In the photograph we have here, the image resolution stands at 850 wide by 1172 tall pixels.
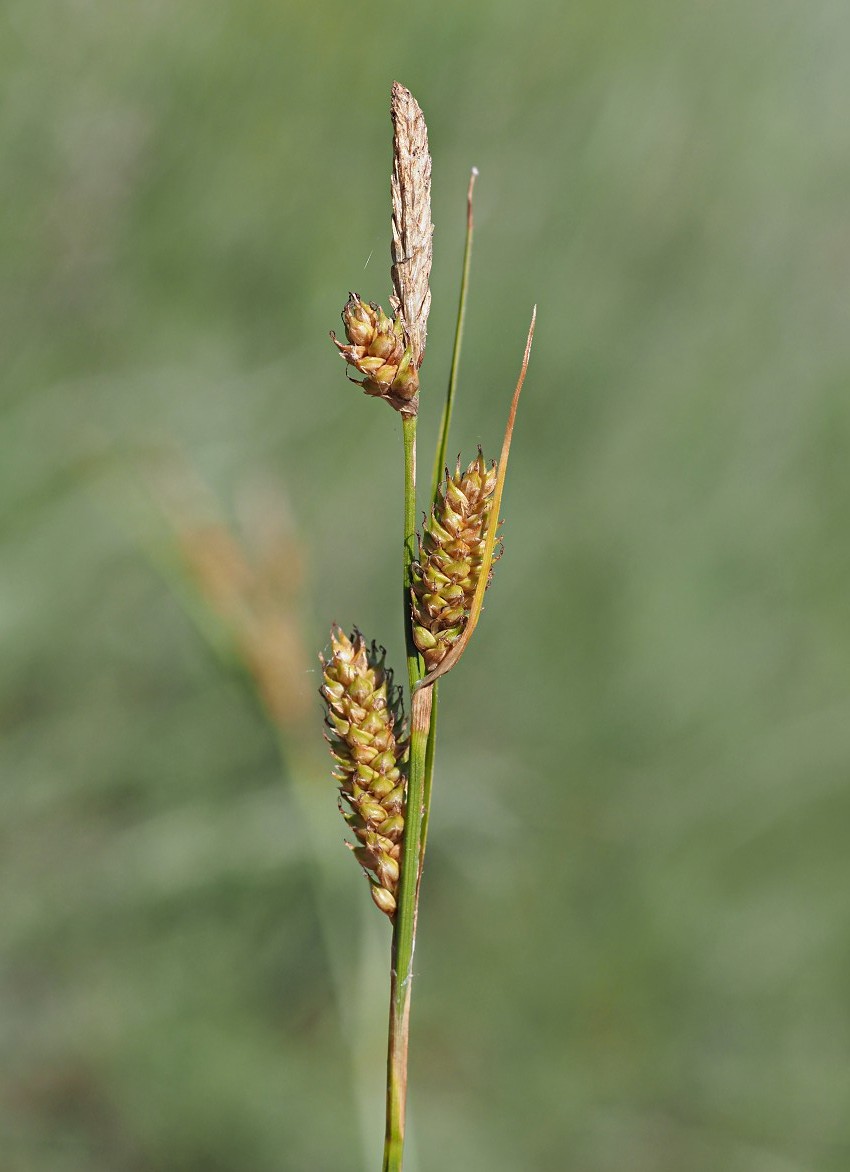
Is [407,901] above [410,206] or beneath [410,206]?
beneath

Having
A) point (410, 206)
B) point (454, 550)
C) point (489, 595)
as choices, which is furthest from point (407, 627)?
point (489, 595)

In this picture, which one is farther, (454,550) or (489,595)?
(489,595)

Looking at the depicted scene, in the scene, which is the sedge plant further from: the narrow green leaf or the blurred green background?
the blurred green background

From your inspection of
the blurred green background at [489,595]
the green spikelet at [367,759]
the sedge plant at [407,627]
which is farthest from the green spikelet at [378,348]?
the blurred green background at [489,595]

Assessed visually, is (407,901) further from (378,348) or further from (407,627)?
(378,348)

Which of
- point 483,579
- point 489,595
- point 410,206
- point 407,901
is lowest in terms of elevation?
point 407,901

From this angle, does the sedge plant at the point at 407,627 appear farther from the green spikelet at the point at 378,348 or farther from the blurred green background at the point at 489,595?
the blurred green background at the point at 489,595
